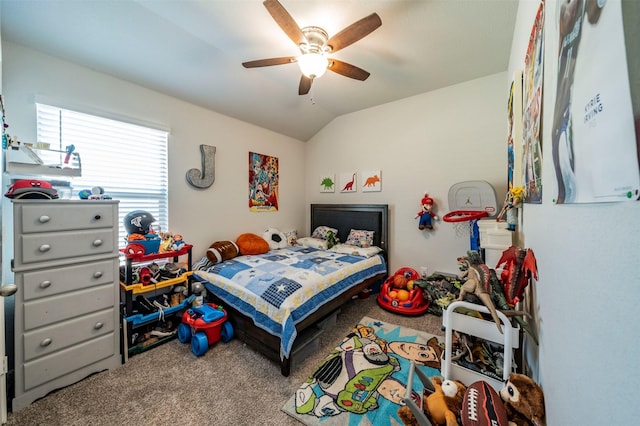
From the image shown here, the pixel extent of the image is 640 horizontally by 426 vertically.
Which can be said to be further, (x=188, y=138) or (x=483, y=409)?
(x=188, y=138)

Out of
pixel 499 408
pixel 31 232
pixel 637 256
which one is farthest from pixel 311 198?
pixel 637 256

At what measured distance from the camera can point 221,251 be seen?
2854mm

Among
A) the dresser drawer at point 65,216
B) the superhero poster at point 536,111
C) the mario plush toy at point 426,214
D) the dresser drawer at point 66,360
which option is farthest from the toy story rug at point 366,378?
the dresser drawer at point 65,216

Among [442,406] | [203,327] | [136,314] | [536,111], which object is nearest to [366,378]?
[442,406]

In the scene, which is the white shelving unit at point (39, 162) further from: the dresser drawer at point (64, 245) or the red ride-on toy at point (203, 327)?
the red ride-on toy at point (203, 327)

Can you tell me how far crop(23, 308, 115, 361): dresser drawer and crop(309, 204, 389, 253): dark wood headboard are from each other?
9.65 ft

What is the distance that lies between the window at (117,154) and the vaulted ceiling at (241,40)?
0.51m

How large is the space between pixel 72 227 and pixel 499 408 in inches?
107

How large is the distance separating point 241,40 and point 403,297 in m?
3.31

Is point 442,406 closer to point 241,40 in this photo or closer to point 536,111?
point 536,111

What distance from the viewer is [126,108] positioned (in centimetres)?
234

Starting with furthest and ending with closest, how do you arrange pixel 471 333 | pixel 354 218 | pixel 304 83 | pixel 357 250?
pixel 354 218
pixel 357 250
pixel 304 83
pixel 471 333

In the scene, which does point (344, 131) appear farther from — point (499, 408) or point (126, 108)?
point (499, 408)

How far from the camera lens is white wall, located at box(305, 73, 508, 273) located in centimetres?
275
